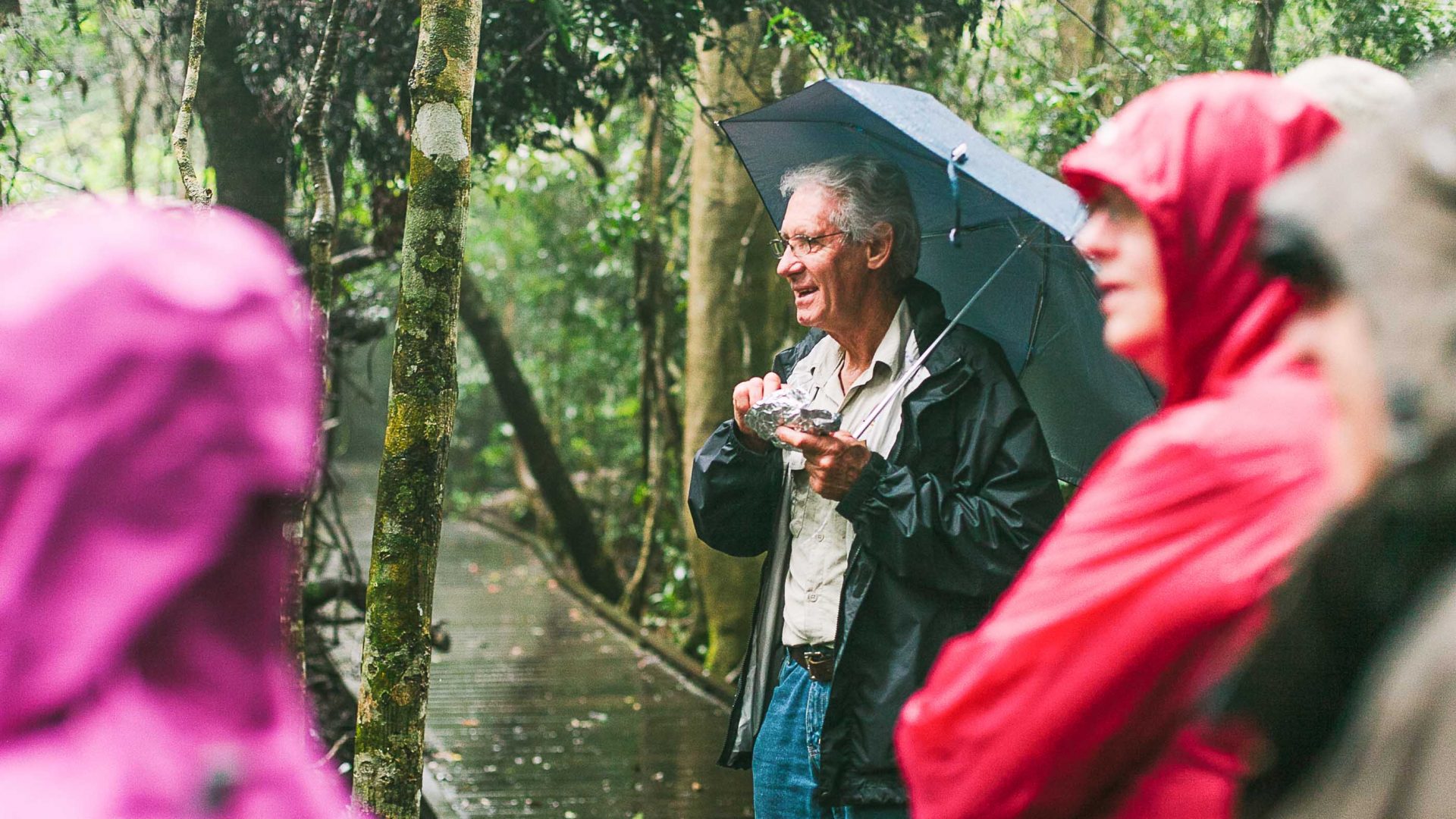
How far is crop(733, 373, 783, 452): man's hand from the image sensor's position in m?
3.11

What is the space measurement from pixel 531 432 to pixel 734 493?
912 cm

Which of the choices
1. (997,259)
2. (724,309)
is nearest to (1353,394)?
(997,259)

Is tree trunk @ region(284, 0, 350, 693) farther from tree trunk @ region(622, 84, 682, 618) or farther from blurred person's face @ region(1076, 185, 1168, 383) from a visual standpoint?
tree trunk @ region(622, 84, 682, 618)

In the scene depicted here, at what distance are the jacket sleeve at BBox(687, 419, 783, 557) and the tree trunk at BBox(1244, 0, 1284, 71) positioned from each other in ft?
13.4

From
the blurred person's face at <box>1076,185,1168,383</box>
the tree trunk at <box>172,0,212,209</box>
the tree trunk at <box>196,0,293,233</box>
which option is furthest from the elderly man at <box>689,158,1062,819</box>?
the tree trunk at <box>196,0,293,233</box>

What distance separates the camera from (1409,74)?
594cm

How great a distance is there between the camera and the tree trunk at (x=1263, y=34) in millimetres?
6273

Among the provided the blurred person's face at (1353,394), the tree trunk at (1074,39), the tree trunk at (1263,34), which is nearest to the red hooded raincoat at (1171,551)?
the blurred person's face at (1353,394)

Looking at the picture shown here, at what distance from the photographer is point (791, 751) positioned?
305 centimetres

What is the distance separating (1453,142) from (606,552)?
12536mm

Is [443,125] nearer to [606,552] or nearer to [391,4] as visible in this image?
[391,4]

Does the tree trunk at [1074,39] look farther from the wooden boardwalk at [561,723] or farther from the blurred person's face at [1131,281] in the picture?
the blurred person's face at [1131,281]

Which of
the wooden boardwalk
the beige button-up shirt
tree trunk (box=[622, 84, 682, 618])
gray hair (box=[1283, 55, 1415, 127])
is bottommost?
the wooden boardwalk

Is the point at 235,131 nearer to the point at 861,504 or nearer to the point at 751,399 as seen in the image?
the point at 751,399
